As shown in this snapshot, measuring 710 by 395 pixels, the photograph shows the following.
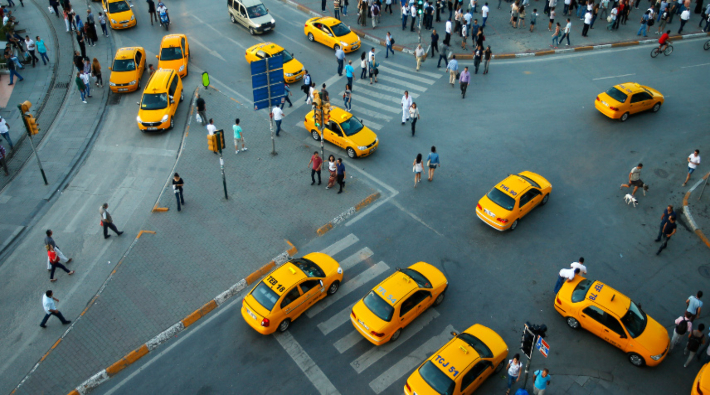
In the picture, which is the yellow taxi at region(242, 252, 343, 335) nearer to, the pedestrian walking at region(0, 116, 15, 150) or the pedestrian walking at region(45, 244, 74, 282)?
the pedestrian walking at region(45, 244, 74, 282)

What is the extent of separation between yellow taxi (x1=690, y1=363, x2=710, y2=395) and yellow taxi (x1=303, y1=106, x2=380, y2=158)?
13.4 m

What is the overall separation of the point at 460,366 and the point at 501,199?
712cm

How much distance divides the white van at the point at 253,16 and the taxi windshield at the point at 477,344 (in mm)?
24041

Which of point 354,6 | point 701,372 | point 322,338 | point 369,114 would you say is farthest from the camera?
point 354,6

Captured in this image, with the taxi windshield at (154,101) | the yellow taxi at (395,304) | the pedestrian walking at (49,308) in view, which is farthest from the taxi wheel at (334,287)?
the taxi windshield at (154,101)

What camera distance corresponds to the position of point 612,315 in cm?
1409

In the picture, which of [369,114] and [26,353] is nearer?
[26,353]

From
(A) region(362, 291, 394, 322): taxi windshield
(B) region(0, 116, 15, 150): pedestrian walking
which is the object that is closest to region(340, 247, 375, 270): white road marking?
(A) region(362, 291, 394, 322): taxi windshield

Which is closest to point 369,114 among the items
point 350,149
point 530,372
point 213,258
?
point 350,149

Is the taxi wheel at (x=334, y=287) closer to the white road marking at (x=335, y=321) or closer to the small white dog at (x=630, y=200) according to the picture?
the white road marking at (x=335, y=321)

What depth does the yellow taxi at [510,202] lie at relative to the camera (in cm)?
1786

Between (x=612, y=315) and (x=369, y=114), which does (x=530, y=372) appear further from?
(x=369, y=114)

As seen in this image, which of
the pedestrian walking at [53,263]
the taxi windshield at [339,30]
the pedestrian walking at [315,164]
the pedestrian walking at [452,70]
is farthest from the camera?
the taxi windshield at [339,30]

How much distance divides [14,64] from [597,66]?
102 ft
